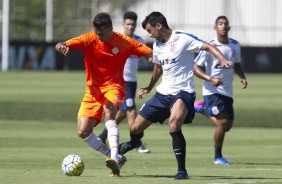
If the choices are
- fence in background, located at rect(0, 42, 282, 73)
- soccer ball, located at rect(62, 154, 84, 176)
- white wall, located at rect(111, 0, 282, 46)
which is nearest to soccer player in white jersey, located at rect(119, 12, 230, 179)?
soccer ball, located at rect(62, 154, 84, 176)

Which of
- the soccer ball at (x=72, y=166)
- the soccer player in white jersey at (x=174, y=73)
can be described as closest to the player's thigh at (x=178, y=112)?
the soccer player in white jersey at (x=174, y=73)

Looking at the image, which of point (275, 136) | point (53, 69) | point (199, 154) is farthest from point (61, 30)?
point (199, 154)

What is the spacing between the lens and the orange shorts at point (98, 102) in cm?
1332

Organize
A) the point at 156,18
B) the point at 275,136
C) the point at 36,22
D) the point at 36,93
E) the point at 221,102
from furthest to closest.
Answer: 1. the point at 36,22
2. the point at 36,93
3. the point at 275,136
4. the point at 221,102
5. the point at 156,18

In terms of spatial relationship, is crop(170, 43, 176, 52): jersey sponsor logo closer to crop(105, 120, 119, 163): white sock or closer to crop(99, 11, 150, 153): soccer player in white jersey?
crop(105, 120, 119, 163): white sock

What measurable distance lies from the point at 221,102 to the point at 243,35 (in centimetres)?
3676

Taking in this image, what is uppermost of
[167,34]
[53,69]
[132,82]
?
[167,34]

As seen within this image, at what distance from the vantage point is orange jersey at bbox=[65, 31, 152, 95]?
13.4m

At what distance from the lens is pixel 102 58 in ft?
43.9

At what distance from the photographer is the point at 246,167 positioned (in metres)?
14.8

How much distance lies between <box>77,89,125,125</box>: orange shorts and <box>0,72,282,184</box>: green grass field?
2.78 feet

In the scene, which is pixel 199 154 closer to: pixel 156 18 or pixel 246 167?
pixel 246 167

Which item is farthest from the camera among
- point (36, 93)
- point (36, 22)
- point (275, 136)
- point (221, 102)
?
point (36, 22)

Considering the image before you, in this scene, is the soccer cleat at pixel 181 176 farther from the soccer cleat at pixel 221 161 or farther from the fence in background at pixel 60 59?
the fence in background at pixel 60 59
